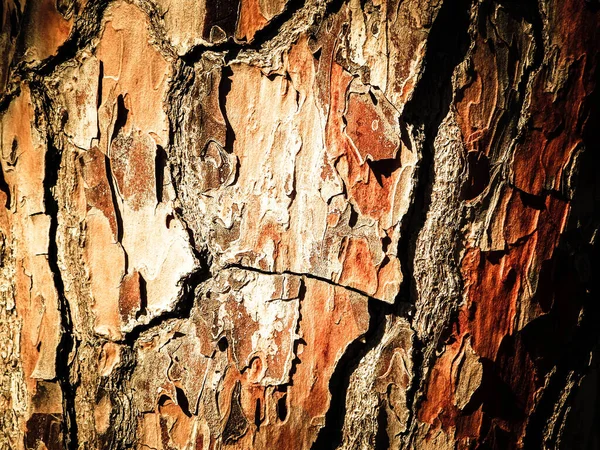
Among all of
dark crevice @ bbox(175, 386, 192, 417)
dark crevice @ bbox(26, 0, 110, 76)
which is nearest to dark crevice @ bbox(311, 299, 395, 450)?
dark crevice @ bbox(175, 386, 192, 417)

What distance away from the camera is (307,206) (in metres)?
0.67

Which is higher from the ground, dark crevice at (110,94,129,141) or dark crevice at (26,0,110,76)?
dark crevice at (26,0,110,76)

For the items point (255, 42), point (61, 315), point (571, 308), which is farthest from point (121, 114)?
point (571, 308)

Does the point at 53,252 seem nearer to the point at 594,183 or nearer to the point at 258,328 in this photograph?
the point at 258,328

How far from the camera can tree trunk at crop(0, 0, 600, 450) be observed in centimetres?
65

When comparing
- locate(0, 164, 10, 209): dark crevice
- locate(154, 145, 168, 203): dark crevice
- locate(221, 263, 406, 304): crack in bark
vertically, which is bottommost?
locate(221, 263, 406, 304): crack in bark

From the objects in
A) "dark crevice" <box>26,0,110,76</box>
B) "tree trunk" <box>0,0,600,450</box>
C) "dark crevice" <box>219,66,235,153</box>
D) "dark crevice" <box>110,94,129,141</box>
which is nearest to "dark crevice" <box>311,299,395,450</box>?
"tree trunk" <box>0,0,600,450</box>

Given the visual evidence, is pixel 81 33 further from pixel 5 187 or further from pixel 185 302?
pixel 185 302

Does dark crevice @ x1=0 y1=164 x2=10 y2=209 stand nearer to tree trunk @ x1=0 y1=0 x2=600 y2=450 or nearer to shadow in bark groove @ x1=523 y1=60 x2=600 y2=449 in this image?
tree trunk @ x1=0 y1=0 x2=600 y2=450

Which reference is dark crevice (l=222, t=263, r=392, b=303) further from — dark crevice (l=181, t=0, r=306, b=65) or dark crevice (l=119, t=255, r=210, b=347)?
dark crevice (l=181, t=0, r=306, b=65)

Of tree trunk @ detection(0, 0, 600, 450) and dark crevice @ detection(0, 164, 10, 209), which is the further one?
dark crevice @ detection(0, 164, 10, 209)

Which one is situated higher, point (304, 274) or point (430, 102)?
point (430, 102)

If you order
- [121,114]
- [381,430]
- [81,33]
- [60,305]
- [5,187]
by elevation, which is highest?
[81,33]

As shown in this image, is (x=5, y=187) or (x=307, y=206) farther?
(x=5, y=187)
